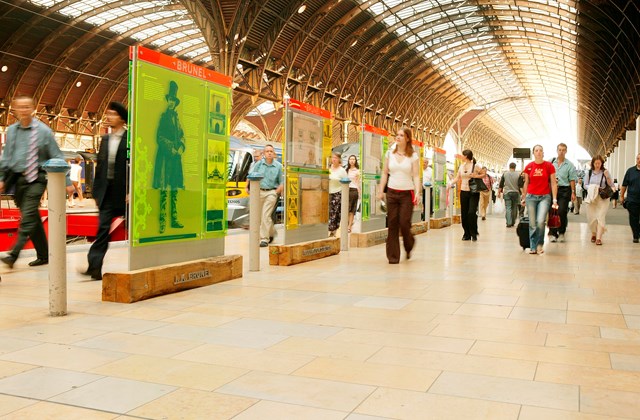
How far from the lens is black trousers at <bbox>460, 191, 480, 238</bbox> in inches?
520

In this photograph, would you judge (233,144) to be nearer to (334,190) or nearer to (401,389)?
(334,190)

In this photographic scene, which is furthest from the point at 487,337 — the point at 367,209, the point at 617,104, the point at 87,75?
the point at 617,104

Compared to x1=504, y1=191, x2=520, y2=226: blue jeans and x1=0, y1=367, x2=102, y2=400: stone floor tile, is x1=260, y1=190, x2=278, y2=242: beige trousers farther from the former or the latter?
x1=504, y1=191, x2=520, y2=226: blue jeans

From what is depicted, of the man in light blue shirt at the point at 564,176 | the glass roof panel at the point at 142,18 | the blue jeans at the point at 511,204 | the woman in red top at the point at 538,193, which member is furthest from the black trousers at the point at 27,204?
the glass roof panel at the point at 142,18

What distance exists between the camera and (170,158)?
653cm

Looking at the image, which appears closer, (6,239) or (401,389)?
(401,389)

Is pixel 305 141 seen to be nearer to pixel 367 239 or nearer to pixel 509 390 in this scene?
pixel 367 239

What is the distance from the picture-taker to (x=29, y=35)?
115 feet

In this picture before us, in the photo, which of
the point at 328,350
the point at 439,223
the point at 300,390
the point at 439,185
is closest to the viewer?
the point at 300,390

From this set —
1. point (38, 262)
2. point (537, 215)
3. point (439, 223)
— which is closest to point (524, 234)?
point (537, 215)

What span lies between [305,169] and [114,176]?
3.58 m

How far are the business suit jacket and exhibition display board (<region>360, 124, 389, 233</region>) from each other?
602 cm

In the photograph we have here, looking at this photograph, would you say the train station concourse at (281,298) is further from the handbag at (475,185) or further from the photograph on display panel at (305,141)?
the handbag at (475,185)

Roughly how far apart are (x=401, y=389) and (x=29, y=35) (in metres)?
36.5
